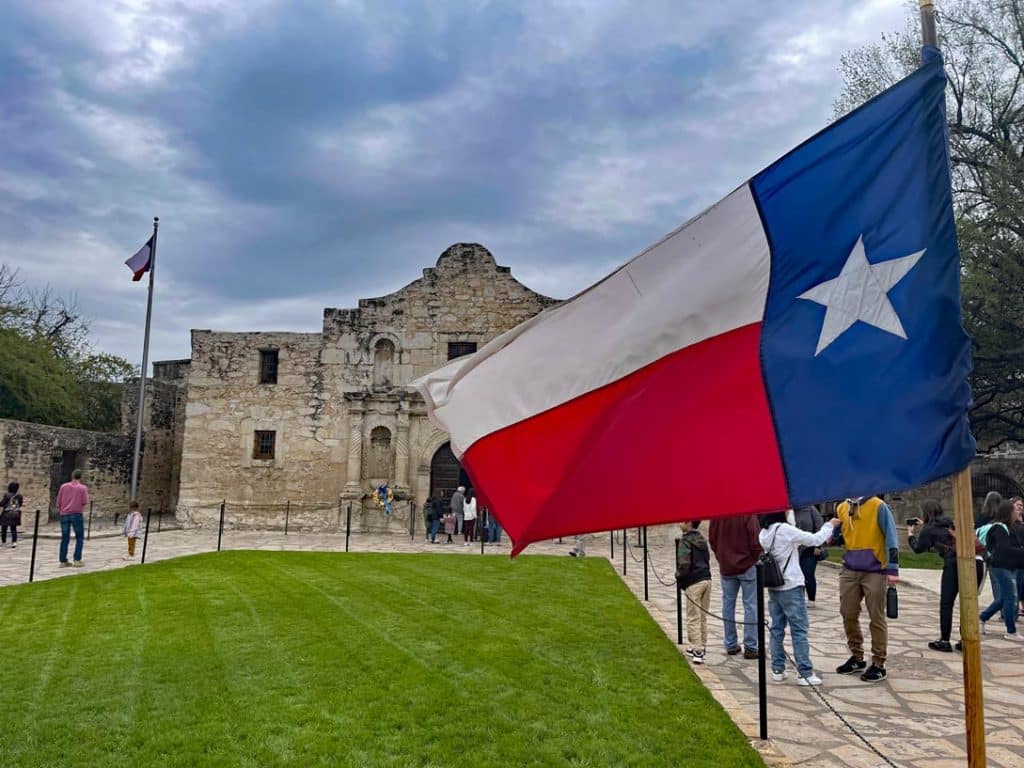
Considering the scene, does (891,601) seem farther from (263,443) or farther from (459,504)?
(263,443)

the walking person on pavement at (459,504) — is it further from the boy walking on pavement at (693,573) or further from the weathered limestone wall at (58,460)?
the boy walking on pavement at (693,573)

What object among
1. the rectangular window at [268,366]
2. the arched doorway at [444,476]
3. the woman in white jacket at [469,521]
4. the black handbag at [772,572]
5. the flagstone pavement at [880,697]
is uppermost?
the rectangular window at [268,366]

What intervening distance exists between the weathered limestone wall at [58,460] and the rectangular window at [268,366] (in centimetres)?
629

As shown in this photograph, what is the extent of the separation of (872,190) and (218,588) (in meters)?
9.92

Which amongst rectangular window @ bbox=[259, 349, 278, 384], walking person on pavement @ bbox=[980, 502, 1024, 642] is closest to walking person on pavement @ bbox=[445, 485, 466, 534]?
rectangular window @ bbox=[259, 349, 278, 384]

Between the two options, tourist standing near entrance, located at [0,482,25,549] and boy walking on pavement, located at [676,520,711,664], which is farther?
tourist standing near entrance, located at [0,482,25,549]

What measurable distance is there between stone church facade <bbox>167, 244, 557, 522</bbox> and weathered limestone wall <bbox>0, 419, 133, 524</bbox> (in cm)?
370

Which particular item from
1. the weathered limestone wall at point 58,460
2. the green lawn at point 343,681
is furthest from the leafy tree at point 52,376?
the green lawn at point 343,681

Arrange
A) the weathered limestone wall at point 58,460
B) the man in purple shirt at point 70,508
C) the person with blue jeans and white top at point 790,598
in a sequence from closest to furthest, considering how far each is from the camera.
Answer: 1. the person with blue jeans and white top at point 790,598
2. the man in purple shirt at point 70,508
3. the weathered limestone wall at point 58,460

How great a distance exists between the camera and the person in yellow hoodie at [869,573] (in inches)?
250

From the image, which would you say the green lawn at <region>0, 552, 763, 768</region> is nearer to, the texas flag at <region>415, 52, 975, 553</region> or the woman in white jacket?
the texas flag at <region>415, 52, 975, 553</region>

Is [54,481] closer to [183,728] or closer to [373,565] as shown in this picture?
[373,565]

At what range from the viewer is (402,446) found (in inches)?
904

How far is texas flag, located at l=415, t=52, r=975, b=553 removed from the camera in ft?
10.5
